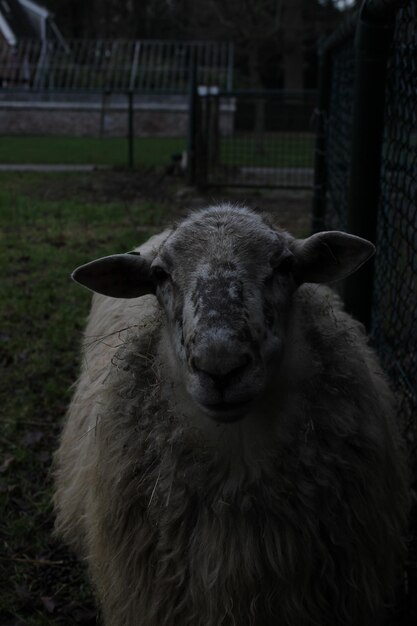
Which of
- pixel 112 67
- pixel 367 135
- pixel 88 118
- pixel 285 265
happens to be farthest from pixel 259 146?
pixel 112 67

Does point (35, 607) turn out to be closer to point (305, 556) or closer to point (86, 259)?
point (305, 556)

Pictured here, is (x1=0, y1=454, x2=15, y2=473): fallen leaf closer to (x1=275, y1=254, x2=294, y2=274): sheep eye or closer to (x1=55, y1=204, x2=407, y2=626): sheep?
(x1=55, y1=204, x2=407, y2=626): sheep

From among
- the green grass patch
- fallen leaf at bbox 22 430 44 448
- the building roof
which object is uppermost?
the building roof

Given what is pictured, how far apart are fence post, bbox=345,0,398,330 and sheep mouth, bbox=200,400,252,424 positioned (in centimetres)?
161

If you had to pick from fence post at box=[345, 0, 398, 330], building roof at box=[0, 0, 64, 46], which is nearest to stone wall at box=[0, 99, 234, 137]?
building roof at box=[0, 0, 64, 46]

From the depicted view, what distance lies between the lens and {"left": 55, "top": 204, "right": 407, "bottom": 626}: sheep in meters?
1.96

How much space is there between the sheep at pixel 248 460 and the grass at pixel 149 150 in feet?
31.5

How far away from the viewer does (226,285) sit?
1.81m

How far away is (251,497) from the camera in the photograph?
6.47 ft

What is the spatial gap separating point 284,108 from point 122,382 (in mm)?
11733

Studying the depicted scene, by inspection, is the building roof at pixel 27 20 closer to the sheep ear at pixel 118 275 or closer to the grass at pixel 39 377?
the grass at pixel 39 377

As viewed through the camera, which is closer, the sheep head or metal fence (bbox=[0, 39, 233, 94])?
the sheep head

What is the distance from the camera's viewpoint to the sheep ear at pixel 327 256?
2053 mm

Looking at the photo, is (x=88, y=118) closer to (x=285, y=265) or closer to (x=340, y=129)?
(x=340, y=129)
